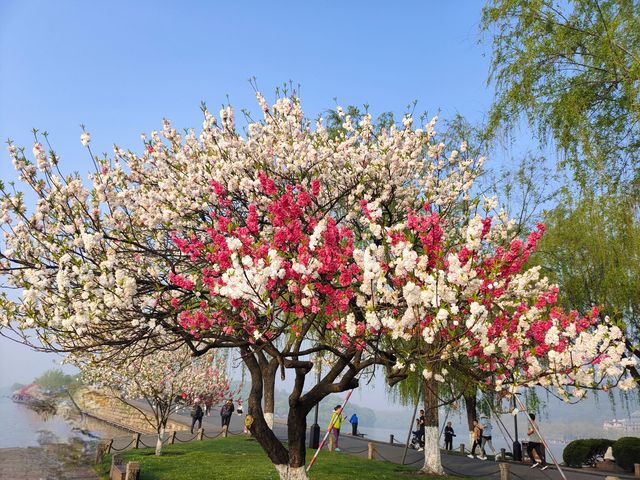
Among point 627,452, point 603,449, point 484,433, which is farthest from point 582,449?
point 484,433

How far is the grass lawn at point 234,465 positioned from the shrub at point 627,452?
26.5 ft

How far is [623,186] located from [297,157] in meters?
10.5

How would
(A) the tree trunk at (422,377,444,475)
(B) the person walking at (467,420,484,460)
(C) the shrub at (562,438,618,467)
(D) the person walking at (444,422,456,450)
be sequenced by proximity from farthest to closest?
(D) the person walking at (444,422,456,450)
(C) the shrub at (562,438,618,467)
(B) the person walking at (467,420,484,460)
(A) the tree trunk at (422,377,444,475)

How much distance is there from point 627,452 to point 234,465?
14106mm

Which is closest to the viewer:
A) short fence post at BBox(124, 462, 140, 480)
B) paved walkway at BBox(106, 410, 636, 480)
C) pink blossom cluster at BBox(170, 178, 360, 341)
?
pink blossom cluster at BBox(170, 178, 360, 341)

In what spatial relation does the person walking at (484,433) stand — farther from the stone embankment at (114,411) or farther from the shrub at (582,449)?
the stone embankment at (114,411)

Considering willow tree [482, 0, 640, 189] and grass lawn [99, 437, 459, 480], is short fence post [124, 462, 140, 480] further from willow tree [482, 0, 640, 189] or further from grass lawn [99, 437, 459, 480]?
willow tree [482, 0, 640, 189]

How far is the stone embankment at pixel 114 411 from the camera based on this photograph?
124 ft

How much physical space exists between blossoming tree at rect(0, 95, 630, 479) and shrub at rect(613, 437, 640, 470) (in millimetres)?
11803

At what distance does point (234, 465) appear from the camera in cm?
1599

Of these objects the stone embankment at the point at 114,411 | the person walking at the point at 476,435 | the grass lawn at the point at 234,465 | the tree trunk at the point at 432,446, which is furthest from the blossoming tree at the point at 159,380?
the person walking at the point at 476,435

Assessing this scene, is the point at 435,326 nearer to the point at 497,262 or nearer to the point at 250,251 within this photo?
the point at 497,262

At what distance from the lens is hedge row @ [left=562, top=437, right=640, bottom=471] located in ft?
57.8

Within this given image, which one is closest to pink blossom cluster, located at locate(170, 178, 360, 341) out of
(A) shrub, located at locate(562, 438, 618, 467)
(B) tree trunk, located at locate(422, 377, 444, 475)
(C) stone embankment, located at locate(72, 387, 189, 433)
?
(B) tree trunk, located at locate(422, 377, 444, 475)
